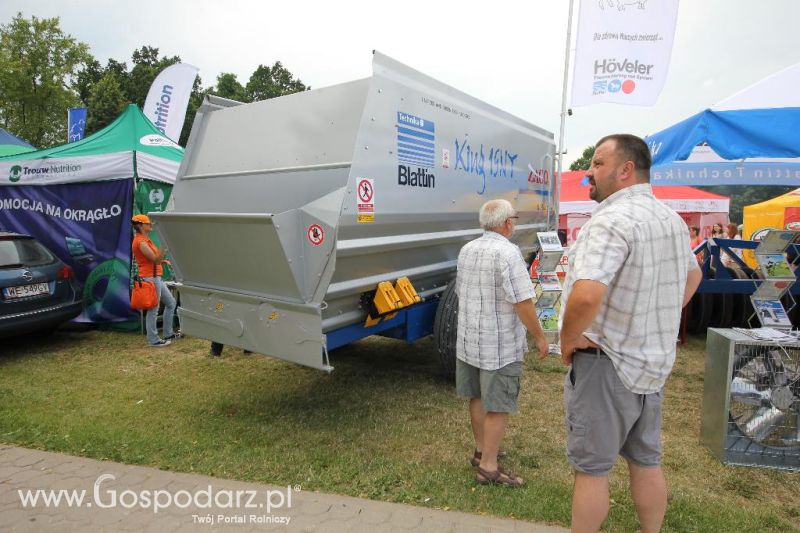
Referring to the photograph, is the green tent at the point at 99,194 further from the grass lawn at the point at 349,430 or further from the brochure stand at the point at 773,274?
the brochure stand at the point at 773,274

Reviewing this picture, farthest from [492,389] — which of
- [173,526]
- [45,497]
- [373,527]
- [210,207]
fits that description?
[210,207]

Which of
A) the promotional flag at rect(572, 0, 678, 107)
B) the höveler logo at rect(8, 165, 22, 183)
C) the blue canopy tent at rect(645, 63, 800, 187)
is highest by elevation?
the promotional flag at rect(572, 0, 678, 107)

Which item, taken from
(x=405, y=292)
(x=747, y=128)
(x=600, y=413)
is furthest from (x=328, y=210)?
(x=747, y=128)

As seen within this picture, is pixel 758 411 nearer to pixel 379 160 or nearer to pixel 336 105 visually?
pixel 379 160

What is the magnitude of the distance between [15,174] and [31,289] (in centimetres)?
272

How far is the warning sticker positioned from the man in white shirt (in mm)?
784

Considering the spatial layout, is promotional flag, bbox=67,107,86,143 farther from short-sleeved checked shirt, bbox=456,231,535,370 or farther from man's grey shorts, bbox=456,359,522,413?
man's grey shorts, bbox=456,359,522,413

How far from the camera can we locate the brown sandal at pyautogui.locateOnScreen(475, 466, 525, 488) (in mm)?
2889

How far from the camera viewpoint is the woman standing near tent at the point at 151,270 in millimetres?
5969

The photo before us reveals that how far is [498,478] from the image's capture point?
2.89 m

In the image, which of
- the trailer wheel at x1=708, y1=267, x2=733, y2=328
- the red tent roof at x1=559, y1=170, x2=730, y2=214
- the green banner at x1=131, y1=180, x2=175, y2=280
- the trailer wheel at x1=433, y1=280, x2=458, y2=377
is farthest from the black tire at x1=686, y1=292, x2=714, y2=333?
the red tent roof at x1=559, y1=170, x2=730, y2=214

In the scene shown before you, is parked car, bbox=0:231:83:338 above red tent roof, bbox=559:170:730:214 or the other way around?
the other way around

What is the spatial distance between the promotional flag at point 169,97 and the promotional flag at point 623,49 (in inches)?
395

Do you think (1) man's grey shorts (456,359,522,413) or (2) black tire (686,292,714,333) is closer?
(1) man's grey shorts (456,359,522,413)
